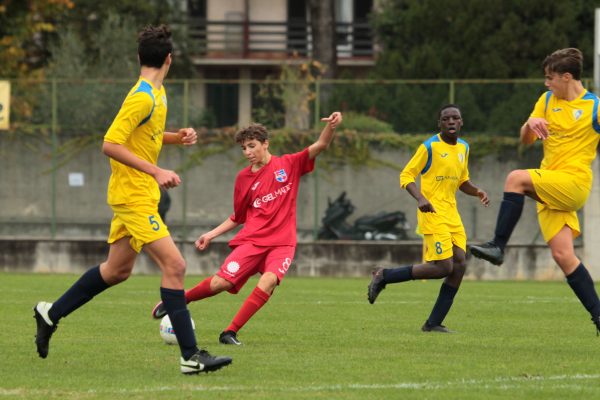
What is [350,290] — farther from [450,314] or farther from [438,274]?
[438,274]

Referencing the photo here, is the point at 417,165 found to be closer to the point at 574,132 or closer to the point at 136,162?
the point at 574,132

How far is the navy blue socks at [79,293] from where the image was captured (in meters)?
9.65

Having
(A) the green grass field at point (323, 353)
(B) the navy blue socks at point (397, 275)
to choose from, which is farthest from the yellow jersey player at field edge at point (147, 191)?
(B) the navy blue socks at point (397, 275)

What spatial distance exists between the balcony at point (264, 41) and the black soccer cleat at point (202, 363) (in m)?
34.0

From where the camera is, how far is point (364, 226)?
23953mm

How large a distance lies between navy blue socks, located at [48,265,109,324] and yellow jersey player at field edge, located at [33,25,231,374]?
0.12 m

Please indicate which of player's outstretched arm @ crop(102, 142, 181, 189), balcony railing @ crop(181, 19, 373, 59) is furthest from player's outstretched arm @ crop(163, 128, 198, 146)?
balcony railing @ crop(181, 19, 373, 59)

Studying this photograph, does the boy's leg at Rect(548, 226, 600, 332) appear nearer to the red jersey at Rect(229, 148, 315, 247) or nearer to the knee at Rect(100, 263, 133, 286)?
the red jersey at Rect(229, 148, 315, 247)

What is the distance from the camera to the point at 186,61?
133 feet

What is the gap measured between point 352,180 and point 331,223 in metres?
0.82

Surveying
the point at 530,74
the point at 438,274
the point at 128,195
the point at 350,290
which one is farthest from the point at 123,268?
the point at 530,74

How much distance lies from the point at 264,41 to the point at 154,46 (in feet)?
114

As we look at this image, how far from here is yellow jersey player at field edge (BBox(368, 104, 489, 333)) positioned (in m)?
12.2

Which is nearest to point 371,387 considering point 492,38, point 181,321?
point 181,321
